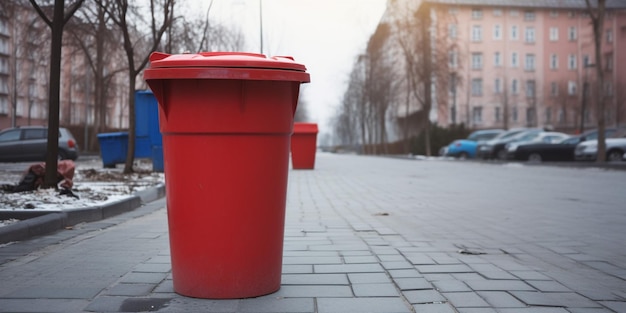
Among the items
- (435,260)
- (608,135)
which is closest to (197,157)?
(435,260)

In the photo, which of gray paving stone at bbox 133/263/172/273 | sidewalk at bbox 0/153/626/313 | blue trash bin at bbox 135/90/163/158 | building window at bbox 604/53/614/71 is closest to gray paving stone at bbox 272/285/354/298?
sidewalk at bbox 0/153/626/313

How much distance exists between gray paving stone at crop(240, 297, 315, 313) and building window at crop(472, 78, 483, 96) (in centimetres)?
6712

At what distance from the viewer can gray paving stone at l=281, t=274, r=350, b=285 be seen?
3877 mm

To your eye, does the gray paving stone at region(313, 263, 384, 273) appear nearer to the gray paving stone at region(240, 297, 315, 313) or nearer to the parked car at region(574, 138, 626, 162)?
the gray paving stone at region(240, 297, 315, 313)

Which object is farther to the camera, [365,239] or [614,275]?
[365,239]

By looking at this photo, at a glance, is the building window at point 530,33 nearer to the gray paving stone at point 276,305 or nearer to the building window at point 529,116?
the building window at point 529,116

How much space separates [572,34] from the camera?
68.2 m

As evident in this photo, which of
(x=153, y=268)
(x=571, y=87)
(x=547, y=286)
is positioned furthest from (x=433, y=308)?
(x=571, y=87)

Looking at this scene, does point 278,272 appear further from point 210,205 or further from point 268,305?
point 210,205

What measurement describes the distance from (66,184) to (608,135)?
25.6 metres

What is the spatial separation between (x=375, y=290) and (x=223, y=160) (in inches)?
49.4

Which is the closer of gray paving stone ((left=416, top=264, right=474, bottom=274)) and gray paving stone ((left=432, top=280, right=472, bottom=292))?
gray paving stone ((left=432, top=280, right=472, bottom=292))

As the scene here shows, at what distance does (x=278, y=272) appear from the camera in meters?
3.64

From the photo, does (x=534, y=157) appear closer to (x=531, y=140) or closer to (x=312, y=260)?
(x=531, y=140)
